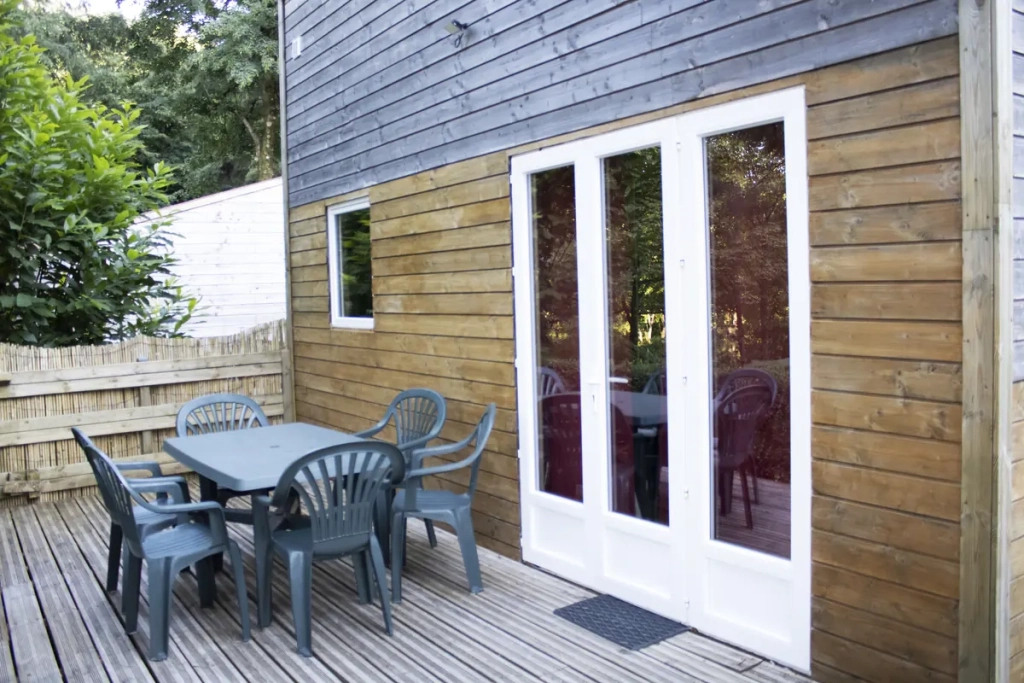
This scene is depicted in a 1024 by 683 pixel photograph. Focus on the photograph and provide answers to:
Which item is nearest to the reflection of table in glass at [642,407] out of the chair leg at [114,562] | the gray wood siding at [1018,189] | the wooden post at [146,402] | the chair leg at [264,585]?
the gray wood siding at [1018,189]

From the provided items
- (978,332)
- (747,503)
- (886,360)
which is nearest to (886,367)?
(886,360)

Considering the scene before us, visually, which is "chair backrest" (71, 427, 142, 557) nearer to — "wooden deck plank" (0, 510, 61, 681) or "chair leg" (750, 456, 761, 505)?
"wooden deck plank" (0, 510, 61, 681)

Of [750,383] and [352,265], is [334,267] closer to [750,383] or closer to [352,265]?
[352,265]

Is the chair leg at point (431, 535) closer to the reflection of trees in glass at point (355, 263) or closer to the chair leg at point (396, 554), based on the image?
the chair leg at point (396, 554)

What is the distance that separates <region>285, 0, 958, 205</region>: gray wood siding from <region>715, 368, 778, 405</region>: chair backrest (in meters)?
1.04

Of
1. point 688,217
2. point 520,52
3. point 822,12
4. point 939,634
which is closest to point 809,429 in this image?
point 939,634

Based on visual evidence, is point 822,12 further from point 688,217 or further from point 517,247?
point 517,247

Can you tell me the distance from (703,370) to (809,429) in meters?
0.52

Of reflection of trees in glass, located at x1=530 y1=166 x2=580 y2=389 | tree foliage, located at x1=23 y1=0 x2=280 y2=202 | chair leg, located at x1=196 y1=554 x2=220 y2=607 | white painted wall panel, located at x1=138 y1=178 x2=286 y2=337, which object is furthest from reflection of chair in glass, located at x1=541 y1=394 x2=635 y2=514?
tree foliage, located at x1=23 y1=0 x2=280 y2=202

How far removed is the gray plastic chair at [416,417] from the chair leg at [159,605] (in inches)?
54.5

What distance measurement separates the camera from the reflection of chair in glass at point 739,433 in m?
3.15

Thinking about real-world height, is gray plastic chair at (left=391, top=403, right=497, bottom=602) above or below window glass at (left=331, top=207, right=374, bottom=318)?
below

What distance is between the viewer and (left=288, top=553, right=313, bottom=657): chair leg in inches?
130

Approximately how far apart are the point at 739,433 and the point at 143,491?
7.88ft
